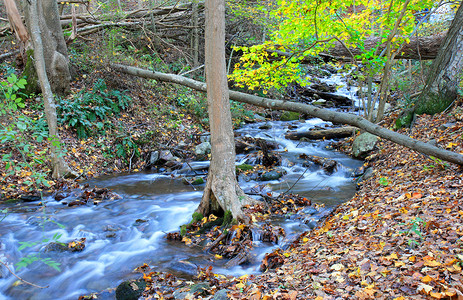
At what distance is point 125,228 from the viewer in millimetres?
6348

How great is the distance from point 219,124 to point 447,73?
21.9 ft

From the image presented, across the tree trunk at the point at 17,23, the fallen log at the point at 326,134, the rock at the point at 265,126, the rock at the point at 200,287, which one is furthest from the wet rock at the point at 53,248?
the rock at the point at 265,126

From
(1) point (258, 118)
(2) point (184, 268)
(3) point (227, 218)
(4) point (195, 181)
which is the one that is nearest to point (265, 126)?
(1) point (258, 118)

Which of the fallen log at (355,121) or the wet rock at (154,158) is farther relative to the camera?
the wet rock at (154,158)

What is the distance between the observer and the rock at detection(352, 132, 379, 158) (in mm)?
9672

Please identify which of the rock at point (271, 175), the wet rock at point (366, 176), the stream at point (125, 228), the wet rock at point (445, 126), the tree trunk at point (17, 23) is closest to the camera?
the stream at point (125, 228)

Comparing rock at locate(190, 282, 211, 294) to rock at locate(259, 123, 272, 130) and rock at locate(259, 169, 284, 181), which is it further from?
rock at locate(259, 123, 272, 130)

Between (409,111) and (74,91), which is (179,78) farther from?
(409,111)

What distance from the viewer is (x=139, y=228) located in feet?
20.9

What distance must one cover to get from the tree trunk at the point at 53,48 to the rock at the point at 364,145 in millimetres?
10156

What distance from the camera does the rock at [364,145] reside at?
9.67 meters

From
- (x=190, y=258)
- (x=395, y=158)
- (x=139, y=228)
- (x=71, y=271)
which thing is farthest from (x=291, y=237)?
(x=395, y=158)

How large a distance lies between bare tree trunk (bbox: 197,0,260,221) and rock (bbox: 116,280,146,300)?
1933mm

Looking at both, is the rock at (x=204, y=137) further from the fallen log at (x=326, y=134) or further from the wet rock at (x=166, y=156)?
the fallen log at (x=326, y=134)
